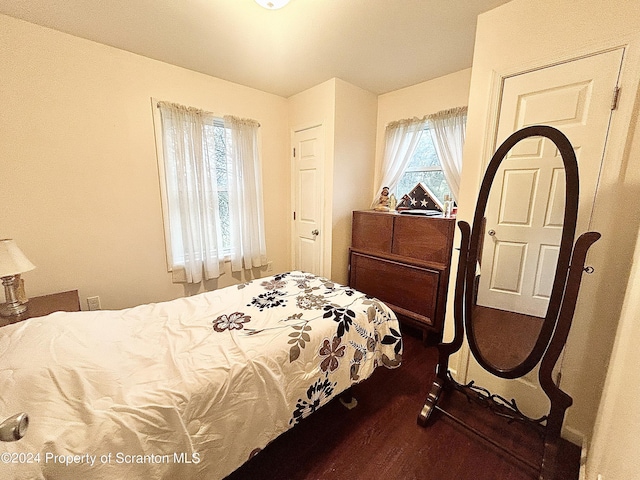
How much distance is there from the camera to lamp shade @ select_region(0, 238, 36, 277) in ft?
4.56

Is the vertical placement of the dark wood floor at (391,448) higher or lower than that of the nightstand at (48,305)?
lower

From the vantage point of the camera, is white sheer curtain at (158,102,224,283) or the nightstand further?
white sheer curtain at (158,102,224,283)

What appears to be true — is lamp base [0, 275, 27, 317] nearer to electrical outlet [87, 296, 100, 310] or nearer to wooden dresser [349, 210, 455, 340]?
electrical outlet [87, 296, 100, 310]

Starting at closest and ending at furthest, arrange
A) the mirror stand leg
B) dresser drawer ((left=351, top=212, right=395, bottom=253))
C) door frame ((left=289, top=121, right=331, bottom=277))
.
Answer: the mirror stand leg
dresser drawer ((left=351, top=212, right=395, bottom=253))
door frame ((left=289, top=121, right=331, bottom=277))

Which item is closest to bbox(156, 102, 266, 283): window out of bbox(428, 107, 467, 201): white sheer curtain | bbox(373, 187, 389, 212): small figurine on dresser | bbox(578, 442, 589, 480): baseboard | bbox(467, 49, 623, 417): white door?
bbox(373, 187, 389, 212): small figurine on dresser

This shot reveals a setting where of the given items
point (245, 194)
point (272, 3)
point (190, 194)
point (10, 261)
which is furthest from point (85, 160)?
point (272, 3)

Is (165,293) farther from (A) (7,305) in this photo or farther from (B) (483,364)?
(B) (483,364)

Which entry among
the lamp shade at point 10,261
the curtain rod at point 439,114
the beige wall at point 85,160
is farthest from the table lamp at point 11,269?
the curtain rod at point 439,114

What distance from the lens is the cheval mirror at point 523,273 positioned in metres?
1.11

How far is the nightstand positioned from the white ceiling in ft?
6.08

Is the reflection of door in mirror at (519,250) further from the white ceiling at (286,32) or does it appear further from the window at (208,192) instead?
the window at (208,192)

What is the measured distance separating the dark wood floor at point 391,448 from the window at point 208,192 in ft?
5.67

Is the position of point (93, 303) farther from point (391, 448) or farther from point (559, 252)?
point (559, 252)

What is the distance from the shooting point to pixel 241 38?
1853 millimetres
